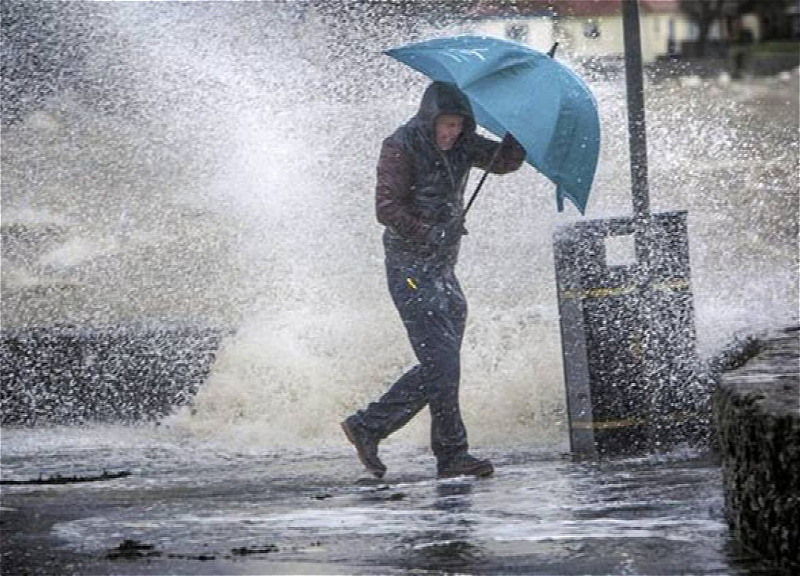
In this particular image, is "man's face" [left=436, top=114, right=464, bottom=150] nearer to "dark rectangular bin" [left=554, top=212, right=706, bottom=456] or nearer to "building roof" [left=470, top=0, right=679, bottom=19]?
"dark rectangular bin" [left=554, top=212, right=706, bottom=456]

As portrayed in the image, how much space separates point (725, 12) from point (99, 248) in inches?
769

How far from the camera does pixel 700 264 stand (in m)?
14.3

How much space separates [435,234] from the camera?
27.8 feet

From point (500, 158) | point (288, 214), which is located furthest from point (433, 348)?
point (288, 214)

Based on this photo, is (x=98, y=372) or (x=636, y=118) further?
(x=98, y=372)

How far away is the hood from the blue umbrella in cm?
5

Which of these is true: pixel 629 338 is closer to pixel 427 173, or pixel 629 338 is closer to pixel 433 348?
pixel 433 348

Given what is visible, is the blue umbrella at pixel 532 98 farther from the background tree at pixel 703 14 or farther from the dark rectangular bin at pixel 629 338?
the background tree at pixel 703 14

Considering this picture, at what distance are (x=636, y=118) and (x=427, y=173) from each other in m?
1.56

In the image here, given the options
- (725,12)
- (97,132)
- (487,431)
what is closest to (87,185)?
(97,132)

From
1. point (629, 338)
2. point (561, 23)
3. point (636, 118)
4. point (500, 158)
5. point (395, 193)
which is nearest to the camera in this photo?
point (395, 193)

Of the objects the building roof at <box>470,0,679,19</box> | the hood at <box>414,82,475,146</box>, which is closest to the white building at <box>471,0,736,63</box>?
the building roof at <box>470,0,679,19</box>

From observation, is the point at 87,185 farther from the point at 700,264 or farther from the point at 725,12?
the point at 725,12

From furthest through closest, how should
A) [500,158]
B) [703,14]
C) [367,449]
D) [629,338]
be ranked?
[703,14] → [629,338] → [367,449] → [500,158]
